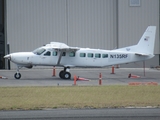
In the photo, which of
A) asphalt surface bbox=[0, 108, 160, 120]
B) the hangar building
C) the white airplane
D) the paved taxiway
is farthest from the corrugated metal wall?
asphalt surface bbox=[0, 108, 160, 120]

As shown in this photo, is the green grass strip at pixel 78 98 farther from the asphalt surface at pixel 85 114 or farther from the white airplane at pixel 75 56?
the white airplane at pixel 75 56

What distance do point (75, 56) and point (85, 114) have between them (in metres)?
15.8

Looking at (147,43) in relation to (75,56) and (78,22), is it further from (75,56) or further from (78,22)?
(78,22)

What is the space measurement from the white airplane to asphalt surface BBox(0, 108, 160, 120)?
560 inches

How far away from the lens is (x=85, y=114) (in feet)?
42.3

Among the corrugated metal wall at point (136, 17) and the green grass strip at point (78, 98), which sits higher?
the corrugated metal wall at point (136, 17)

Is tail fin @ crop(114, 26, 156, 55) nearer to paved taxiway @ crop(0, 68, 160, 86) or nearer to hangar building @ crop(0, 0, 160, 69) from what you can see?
paved taxiway @ crop(0, 68, 160, 86)

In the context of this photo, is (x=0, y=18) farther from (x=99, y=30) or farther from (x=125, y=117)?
(x=125, y=117)

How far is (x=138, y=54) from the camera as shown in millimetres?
29250

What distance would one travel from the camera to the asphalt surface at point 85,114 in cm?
1219

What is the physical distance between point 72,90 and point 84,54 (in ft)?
32.5

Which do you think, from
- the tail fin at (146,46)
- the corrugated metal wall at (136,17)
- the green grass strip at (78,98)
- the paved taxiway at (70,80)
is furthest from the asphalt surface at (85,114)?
the corrugated metal wall at (136,17)

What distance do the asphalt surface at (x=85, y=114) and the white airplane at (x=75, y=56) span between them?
46.7 feet

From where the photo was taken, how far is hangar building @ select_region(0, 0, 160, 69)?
38.5 meters
